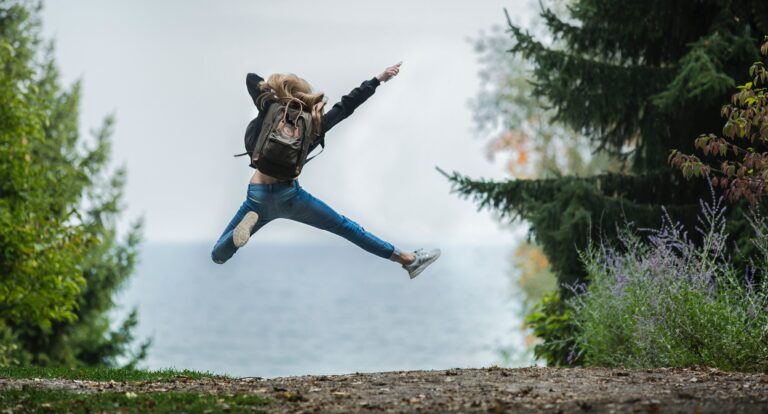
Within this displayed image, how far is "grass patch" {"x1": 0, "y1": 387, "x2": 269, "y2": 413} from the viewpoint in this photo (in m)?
6.12

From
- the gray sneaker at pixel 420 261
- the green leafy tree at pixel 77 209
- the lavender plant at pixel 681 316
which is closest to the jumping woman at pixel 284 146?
the gray sneaker at pixel 420 261

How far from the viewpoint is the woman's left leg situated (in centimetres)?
726

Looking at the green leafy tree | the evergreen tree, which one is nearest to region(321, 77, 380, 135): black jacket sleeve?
the evergreen tree

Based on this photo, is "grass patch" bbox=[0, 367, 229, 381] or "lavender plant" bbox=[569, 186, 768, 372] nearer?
"lavender plant" bbox=[569, 186, 768, 372]

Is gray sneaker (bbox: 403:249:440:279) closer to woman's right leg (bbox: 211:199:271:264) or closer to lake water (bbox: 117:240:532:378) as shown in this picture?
woman's right leg (bbox: 211:199:271:264)

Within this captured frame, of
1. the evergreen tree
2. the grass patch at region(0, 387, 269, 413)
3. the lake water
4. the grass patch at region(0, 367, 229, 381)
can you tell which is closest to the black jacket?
the grass patch at region(0, 387, 269, 413)

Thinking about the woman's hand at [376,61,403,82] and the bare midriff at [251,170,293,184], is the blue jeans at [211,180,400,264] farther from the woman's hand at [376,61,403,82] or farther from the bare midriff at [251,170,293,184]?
the woman's hand at [376,61,403,82]

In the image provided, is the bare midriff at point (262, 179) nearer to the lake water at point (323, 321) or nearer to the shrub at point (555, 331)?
the shrub at point (555, 331)

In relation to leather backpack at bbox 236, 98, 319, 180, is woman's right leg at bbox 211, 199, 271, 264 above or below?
below

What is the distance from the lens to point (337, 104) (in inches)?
287

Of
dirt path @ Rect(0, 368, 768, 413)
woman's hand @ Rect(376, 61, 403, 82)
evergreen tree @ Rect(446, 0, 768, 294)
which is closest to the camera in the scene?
dirt path @ Rect(0, 368, 768, 413)

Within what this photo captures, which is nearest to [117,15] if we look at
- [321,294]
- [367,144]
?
[367,144]

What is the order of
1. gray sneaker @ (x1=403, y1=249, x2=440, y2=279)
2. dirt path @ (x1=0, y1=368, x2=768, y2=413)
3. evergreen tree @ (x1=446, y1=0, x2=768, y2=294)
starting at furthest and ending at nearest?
evergreen tree @ (x1=446, y1=0, x2=768, y2=294) < gray sneaker @ (x1=403, y1=249, x2=440, y2=279) < dirt path @ (x1=0, y1=368, x2=768, y2=413)

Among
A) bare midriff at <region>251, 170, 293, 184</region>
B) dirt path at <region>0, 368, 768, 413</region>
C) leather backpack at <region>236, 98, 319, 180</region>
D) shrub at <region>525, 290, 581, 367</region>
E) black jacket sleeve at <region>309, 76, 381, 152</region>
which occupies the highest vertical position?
black jacket sleeve at <region>309, 76, 381, 152</region>
